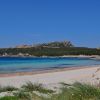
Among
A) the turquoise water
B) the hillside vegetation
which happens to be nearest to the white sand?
the turquoise water

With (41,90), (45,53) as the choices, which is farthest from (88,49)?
(41,90)

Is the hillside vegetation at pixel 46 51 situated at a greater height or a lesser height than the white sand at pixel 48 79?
greater

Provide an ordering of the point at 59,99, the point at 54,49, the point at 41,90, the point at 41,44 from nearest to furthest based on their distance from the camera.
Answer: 1. the point at 59,99
2. the point at 41,90
3. the point at 54,49
4. the point at 41,44

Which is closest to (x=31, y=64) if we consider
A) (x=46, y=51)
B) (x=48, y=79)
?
(x=48, y=79)

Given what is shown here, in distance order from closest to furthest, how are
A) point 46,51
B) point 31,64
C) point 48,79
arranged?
point 48,79, point 31,64, point 46,51

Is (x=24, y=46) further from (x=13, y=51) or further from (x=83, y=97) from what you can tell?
(x=83, y=97)

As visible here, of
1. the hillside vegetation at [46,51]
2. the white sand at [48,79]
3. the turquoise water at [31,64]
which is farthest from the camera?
the hillside vegetation at [46,51]

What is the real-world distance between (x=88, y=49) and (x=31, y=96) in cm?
13672

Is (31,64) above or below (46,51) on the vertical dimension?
below

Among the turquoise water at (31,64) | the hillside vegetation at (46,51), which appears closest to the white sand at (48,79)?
the turquoise water at (31,64)

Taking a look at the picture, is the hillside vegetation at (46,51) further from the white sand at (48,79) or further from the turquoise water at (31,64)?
the white sand at (48,79)

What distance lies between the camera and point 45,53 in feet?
426

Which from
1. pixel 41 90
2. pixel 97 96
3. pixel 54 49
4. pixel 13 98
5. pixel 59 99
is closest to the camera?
pixel 59 99

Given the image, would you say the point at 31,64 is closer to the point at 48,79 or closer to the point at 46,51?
the point at 48,79
